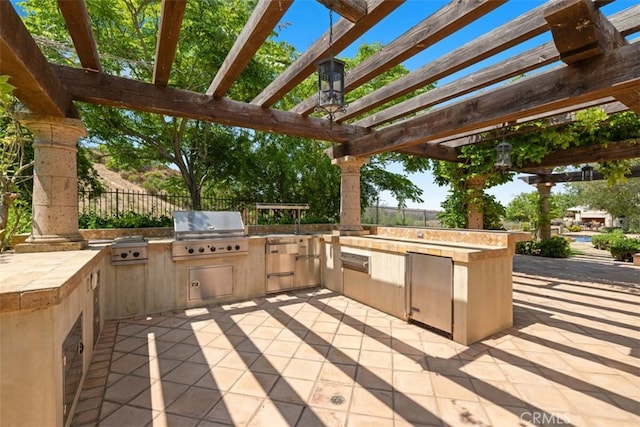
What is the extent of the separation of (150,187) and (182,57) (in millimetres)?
8444

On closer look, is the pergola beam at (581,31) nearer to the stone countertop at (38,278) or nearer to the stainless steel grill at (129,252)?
the stone countertop at (38,278)

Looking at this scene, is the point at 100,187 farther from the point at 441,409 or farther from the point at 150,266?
the point at 441,409

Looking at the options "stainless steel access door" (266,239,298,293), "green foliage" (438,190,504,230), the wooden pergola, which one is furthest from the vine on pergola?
"stainless steel access door" (266,239,298,293)

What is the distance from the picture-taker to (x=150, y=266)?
159 inches

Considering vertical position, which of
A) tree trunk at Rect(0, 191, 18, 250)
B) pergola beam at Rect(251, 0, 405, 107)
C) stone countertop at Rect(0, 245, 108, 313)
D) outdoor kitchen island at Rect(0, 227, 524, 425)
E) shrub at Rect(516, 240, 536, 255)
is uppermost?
pergola beam at Rect(251, 0, 405, 107)

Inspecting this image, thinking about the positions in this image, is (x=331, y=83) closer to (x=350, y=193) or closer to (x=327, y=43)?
(x=327, y=43)

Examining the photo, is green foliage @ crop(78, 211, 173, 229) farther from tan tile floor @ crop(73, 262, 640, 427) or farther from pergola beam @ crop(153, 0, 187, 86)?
pergola beam @ crop(153, 0, 187, 86)

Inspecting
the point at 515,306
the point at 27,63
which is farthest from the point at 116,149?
the point at 515,306

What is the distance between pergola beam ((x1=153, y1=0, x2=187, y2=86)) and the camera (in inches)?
85.0

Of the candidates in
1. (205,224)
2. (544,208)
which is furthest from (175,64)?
(544,208)

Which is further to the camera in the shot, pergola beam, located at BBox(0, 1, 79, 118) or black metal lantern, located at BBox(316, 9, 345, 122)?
black metal lantern, located at BBox(316, 9, 345, 122)

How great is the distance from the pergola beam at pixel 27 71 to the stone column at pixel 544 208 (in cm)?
1218

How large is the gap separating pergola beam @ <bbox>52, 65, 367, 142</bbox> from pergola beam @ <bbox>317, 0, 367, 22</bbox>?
7.24ft

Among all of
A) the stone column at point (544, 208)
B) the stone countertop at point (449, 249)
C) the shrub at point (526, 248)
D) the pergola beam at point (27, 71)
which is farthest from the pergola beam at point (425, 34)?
the shrub at point (526, 248)
